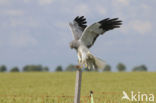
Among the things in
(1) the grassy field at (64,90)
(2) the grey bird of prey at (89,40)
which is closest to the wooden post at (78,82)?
(2) the grey bird of prey at (89,40)

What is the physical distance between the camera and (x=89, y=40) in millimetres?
7059

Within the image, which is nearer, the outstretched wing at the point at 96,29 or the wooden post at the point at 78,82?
the outstretched wing at the point at 96,29

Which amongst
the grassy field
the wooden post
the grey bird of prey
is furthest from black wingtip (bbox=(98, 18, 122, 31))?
the grassy field

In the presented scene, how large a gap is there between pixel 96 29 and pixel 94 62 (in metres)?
0.72

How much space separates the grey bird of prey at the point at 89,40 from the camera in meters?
6.72

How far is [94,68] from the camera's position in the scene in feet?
22.7

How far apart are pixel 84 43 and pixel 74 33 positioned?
421 millimetres

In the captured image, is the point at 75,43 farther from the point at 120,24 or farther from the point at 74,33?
the point at 120,24

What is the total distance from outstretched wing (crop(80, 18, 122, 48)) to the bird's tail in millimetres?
399

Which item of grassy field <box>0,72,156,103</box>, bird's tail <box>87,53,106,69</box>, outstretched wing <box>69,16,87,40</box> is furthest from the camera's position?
grassy field <box>0,72,156,103</box>

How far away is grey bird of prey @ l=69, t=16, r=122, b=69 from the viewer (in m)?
6.72

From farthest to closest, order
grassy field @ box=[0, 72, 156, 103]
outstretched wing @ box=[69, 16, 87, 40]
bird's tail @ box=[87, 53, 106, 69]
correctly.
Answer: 1. grassy field @ box=[0, 72, 156, 103]
2. outstretched wing @ box=[69, 16, 87, 40]
3. bird's tail @ box=[87, 53, 106, 69]

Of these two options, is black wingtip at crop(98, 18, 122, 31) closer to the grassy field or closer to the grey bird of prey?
the grey bird of prey

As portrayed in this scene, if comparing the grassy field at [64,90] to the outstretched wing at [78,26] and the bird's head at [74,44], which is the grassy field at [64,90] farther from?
the bird's head at [74,44]
